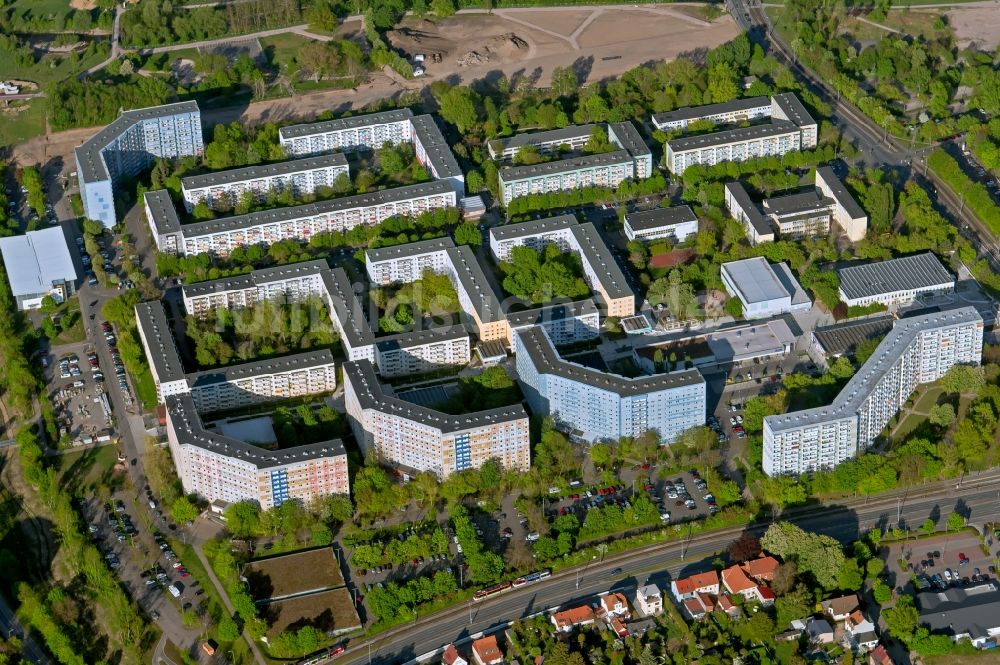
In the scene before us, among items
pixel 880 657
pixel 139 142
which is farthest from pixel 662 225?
pixel 880 657

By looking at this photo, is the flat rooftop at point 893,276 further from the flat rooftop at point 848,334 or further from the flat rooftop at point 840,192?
the flat rooftop at point 840,192

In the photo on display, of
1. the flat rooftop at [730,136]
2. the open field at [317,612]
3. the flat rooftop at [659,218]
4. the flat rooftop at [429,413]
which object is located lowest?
the open field at [317,612]

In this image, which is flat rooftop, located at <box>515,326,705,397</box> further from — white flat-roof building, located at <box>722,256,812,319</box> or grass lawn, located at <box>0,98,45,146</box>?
grass lawn, located at <box>0,98,45,146</box>

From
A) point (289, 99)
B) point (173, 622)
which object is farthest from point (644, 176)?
point (173, 622)

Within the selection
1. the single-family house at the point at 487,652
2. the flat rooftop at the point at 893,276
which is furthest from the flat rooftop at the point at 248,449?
the flat rooftop at the point at 893,276

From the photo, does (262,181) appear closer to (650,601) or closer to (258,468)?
(258,468)

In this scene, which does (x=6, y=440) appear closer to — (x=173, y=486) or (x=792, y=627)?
(x=173, y=486)

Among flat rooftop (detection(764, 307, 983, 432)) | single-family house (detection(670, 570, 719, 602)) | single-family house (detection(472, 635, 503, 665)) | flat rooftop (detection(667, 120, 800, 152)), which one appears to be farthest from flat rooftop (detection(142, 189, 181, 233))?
single-family house (detection(670, 570, 719, 602))
